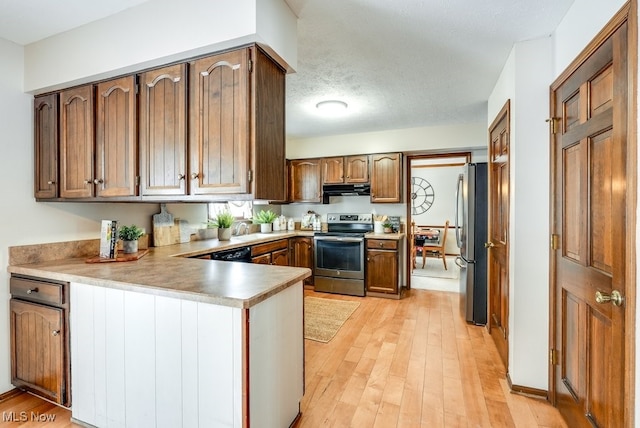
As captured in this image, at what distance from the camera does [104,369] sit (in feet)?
5.47

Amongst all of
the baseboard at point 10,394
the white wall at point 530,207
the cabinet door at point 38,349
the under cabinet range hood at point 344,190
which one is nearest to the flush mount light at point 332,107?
the under cabinet range hood at point 344,190

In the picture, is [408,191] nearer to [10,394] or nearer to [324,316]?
[324,316]

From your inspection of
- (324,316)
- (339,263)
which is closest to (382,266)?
(339,263)

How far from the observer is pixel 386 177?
454 centimetres

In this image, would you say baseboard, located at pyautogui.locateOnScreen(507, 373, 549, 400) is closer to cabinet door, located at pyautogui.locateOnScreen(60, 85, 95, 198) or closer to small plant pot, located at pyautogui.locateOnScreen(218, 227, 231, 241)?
small plant pot, located at pyautogui.locateOnScreen(218, 227, 231, 241)

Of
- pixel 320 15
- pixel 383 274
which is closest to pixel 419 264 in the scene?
pixel 383 274

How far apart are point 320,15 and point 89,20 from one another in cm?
146

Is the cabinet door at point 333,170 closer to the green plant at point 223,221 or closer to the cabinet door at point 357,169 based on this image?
the cabinet door at point 357,169

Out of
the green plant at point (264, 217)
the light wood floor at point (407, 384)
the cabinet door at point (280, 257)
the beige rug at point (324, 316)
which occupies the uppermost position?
the green plant at point (264, 217)

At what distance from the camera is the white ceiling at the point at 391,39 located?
1742 millimetres

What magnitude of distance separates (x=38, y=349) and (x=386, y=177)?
4105 millimetres

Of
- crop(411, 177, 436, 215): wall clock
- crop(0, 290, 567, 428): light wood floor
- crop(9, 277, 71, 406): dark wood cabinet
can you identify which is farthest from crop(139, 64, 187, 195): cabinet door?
crop(411, 177, 436, 215): wall clock

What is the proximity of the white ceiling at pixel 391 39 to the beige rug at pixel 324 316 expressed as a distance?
8.10 ft

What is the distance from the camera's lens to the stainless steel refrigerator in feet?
10.7
